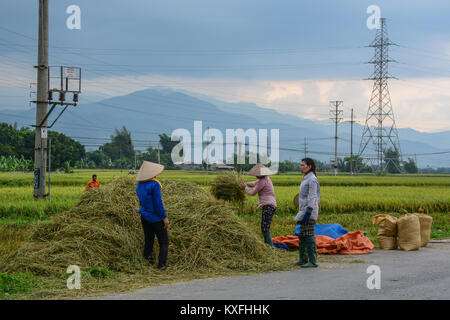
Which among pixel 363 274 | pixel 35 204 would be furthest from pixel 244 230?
pixel 35 204

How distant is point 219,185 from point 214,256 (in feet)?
28.3

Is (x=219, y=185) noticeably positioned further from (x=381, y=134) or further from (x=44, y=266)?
(x=381, y=134)

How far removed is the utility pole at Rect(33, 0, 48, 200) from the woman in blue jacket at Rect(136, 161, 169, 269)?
12.7m

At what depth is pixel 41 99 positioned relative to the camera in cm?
2153

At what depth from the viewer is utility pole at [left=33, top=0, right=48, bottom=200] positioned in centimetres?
2116

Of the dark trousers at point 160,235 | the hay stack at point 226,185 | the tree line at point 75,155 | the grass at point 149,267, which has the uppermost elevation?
the tree line at point 75,155

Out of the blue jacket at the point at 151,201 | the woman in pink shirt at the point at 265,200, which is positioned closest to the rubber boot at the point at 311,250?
the woman in pink shirt at the point at 265,200

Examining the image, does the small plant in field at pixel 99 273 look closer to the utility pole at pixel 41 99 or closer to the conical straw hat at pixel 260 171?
the conical straw hat at pixel 260 171

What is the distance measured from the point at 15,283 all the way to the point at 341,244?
6938mm

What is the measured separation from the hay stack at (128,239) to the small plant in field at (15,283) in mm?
662

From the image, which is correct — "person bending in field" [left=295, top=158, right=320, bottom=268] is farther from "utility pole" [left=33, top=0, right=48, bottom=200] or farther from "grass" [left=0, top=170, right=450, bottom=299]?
"utility pole" [left=33, top=0, right=48, bottom=200]

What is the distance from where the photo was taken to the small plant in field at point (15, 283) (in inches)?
309

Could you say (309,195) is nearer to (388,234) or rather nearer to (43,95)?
(388,234)

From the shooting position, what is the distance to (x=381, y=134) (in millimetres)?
78875
